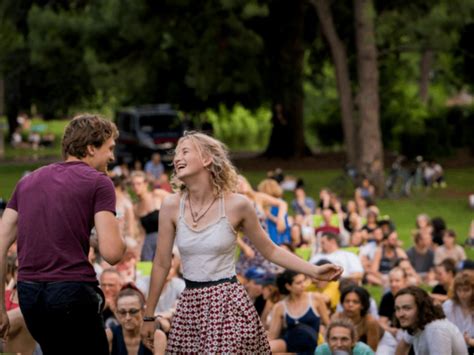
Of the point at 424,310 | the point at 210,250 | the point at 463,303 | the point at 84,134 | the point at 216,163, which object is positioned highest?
the point at 84,134

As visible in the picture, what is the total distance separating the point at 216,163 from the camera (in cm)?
597

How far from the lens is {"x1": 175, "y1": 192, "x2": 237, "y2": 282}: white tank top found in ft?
19.4

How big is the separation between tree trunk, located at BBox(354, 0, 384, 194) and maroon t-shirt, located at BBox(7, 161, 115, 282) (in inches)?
1115

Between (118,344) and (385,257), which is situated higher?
(118,344)

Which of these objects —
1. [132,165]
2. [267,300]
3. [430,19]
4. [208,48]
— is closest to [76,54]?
[132,165]

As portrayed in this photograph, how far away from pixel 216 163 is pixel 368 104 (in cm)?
2881

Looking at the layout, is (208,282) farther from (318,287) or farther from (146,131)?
(146,131)

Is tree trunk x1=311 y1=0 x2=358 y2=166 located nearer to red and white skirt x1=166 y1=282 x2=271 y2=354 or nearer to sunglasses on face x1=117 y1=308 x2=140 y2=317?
sunglasses on face x1=117 y1=308 x2=140 y2=317

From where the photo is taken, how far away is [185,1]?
3659 centimetres

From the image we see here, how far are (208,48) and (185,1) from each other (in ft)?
4.82

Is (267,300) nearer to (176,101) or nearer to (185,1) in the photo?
(185,1)

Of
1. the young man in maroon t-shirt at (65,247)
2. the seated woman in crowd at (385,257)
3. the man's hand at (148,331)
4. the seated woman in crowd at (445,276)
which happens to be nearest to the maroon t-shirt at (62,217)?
the young man in maroon t-shirt at (65,247)

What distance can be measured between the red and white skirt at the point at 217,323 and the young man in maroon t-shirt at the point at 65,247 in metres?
0.48

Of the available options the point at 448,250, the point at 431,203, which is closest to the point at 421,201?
the point at 431,203
